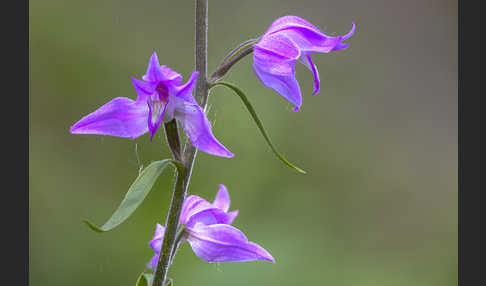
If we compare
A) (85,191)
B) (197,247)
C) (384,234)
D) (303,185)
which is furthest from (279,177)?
(197,247)

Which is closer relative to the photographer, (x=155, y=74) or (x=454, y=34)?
(x=155, y=74)

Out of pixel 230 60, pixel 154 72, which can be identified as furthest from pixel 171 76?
pixel 230 60

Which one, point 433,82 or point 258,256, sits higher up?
point 433,82

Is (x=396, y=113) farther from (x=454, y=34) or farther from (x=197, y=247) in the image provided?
(x=197, y=247)

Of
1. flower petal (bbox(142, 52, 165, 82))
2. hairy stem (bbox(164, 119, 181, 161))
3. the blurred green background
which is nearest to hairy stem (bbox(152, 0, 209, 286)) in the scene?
hairy stem (bbox(164, 119, 181, 161))

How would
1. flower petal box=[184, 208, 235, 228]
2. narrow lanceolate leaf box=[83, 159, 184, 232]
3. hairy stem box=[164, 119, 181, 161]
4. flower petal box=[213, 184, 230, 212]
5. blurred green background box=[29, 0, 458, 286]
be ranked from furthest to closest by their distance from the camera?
blurred green background box=[29, 0, 458, 286], flower petal box=[213, 184, 230, 212], flower petal box=[184, 208, 235, 228], hairy stem box=[164, 119, 181, 161], narrow lanceolate leaf box=[83, 159, 184, 232]

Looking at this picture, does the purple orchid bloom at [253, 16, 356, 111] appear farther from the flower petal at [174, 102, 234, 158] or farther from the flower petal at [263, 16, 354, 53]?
the flower petal at [174, 102, 234, 158]

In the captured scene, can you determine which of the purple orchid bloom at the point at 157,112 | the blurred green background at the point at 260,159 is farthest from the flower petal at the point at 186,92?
the blurred green background at the point at 260,159
